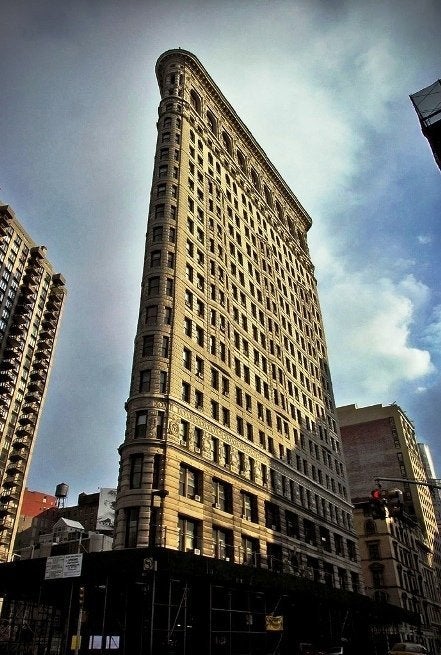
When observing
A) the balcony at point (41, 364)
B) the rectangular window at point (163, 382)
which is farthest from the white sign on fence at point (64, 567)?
the balcony at point (41, 364)

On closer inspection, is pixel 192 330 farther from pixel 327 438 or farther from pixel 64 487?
pixel 64 487

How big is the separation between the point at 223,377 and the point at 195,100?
43965 millimetres

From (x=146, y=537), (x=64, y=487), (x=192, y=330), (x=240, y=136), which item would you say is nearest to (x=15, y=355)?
(x=64, y=487)

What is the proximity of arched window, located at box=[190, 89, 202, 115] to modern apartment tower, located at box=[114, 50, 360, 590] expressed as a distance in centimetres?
19

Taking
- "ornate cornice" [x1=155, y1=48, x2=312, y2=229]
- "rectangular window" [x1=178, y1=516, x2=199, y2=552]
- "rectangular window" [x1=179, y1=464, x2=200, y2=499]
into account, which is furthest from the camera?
"ornate cornice" [x1=155, y1=48, x2=312, y2=229]

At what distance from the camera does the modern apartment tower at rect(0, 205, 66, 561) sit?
91562 millimetres

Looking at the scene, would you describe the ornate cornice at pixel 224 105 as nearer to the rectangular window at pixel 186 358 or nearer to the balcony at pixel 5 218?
the balcony at pixel 5 218

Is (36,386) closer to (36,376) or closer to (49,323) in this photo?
(36,376)

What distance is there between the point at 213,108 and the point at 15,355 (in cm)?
5846

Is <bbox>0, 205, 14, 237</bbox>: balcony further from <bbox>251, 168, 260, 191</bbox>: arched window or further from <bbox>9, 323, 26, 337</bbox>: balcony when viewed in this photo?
<bbox>251, 168, 260, 191</bbox>: arched window

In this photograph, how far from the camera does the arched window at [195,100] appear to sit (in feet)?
233

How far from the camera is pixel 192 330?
1817 inches

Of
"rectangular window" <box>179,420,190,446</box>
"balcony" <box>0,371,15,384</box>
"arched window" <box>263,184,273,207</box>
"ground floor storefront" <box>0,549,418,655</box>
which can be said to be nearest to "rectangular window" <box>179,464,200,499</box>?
"rectangular window" <box>179,420,190,446</box>

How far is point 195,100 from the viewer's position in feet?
237
